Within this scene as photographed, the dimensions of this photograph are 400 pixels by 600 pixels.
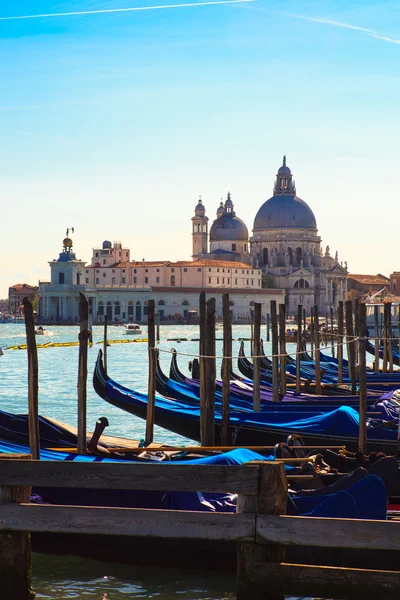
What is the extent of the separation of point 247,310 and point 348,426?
66517 millimetres

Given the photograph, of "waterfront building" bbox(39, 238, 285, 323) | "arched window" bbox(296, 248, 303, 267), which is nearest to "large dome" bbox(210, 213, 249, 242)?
"arched window" bbox(296, 248, 303, 267)

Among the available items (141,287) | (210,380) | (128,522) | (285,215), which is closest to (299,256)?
(285,215)

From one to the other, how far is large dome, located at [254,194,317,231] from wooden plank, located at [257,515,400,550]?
79585mm

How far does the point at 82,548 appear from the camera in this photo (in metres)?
5.79

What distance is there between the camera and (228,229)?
3501 inches

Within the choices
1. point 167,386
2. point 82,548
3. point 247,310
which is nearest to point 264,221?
point 247,310

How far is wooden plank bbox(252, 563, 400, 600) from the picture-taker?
375 cm

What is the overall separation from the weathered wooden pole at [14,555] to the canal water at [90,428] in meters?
1.48

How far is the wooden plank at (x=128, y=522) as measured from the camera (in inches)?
148

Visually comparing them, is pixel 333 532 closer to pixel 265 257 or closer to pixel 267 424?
pixel 267 424

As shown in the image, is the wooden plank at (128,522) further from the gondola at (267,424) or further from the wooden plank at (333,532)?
the gondola at (267,424)

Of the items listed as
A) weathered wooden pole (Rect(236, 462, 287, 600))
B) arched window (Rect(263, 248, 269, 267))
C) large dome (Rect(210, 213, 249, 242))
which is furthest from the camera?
large dome (Rect(210, 213, 249, 242))

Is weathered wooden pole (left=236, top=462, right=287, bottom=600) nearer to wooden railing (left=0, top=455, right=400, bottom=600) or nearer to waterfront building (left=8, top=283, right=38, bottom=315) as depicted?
wooden railing (left=0, top=455, right=400, bottom=600)

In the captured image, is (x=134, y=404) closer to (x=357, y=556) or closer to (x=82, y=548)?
(x=82, y=548)
